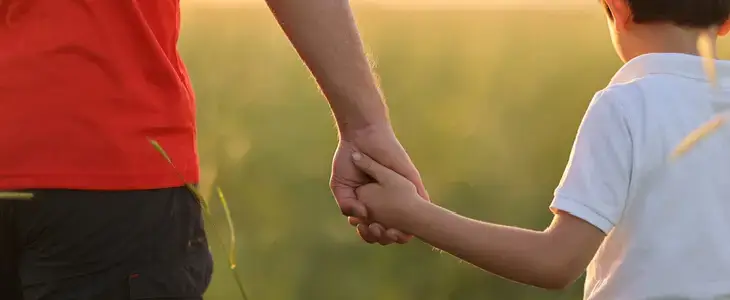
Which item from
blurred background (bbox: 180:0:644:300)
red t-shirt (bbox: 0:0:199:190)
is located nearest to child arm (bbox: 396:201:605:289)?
red t-shirt (bbox: 0:0:199:190)

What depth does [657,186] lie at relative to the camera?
4.22ft

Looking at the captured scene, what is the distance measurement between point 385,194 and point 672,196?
423 mm

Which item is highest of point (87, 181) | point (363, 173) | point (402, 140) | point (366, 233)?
point (87, 181)

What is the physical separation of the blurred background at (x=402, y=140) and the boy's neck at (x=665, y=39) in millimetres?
1507

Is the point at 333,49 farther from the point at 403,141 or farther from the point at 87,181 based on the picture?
the point at 403,141

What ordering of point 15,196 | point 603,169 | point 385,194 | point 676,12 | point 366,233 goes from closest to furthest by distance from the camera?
point 15,196 < point 603,169 < point 676,12 < point 385,194 < point 366,233

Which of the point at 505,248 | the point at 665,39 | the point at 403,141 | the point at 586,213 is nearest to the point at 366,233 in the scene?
the point at 505,248

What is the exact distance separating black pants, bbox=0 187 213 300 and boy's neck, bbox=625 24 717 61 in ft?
2.17

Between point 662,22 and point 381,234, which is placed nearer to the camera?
point 662,22

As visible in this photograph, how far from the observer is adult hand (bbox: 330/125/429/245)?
4.99ft

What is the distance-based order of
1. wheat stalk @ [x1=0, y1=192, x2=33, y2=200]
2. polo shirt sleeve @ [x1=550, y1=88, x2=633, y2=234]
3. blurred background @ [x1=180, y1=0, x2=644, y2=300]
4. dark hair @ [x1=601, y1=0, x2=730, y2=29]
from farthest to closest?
blurred background @ [x1=180, y1=0, x2=644, y2=300]
dark hair @ [x1=601, y1=0, x2=730, y2=29]
polo shirt sleeve @ [x1=550, y1=88, x2=633, y2=234]
wheat stalk @ [x1=0, y1=192, x2=33, y2=200]

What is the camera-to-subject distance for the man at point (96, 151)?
1.14 meters

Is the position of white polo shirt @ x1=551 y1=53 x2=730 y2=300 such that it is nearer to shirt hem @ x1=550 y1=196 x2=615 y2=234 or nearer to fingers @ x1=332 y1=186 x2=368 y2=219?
shirt hem @ x1=550 y1=196 x2=615 y2=234

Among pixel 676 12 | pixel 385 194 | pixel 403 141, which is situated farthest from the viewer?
pixel 403 141
